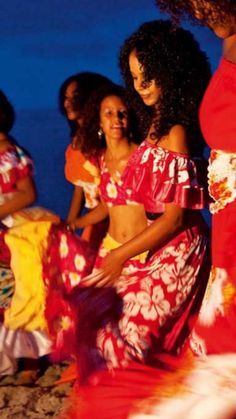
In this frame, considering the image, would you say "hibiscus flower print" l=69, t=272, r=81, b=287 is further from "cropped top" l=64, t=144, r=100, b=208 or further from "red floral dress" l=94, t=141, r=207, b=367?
"cropped top" l=64, t=144, r=100, b=208

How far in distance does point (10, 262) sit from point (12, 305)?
0.22m

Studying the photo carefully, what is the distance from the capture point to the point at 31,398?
166 inches

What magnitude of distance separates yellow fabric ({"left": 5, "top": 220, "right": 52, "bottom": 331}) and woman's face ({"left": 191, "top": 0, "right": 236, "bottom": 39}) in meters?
2.07

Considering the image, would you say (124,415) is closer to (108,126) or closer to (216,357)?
(216,357)

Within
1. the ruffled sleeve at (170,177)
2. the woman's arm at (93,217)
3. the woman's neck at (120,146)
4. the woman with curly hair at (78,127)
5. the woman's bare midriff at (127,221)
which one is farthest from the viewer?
the woman with curly hair at (78,127)

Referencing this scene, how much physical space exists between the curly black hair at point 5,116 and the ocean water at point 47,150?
4228 mm

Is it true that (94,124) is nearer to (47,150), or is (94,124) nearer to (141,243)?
(141,243)

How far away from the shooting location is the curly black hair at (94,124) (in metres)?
4.21

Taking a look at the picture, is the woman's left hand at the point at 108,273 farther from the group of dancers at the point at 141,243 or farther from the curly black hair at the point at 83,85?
the curly black hair at the point at 83,85

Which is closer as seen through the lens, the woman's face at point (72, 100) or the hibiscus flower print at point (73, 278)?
the hibiscus flower print at point (73, 278)

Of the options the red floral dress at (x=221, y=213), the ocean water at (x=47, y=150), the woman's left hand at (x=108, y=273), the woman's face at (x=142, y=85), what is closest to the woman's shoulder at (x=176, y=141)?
the woman's face at (x=142, y=85)

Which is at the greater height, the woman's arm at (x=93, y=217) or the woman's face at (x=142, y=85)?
the woman's face at (x=142, y=85)

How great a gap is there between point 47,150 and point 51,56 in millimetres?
1026

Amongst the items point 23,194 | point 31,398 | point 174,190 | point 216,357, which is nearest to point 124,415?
point 216,357
